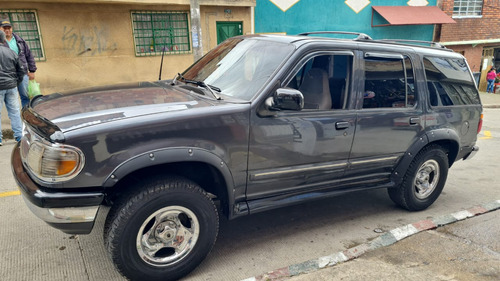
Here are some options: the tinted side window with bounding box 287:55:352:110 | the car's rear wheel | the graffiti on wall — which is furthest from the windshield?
the graffiti on wall

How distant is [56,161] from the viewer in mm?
2301

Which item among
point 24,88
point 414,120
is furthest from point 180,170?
point 24,88

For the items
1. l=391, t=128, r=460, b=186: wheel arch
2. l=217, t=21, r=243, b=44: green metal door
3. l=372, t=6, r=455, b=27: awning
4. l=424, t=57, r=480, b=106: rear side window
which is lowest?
l=391, t=128, r=460, b=186: wheel arch

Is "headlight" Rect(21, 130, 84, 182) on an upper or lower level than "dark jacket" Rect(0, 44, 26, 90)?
lower

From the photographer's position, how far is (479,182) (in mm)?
5301

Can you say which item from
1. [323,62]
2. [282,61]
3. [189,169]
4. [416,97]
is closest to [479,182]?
[416,97]

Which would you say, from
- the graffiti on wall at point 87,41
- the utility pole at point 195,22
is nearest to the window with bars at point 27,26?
the graffiti on wall at point 87,41

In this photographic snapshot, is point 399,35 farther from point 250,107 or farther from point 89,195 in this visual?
point 89,195

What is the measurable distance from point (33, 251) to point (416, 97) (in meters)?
3.94

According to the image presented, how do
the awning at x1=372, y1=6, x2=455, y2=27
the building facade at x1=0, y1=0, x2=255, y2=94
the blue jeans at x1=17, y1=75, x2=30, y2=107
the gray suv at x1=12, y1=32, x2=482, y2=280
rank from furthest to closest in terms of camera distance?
the awning at x1=372, y1=6, x2=455, y2=27 → the building facade at x1=0, y1=0, x2=255, y2=94 → the blue jeans at x1=17, y1=75, x2=30, y2=107 → the gray suv at x1=12, y1=32, x2=482, y2=280

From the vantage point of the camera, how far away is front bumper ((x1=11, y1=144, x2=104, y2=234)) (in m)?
2.33

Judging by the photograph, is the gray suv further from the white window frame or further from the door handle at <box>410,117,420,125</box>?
the white window frame

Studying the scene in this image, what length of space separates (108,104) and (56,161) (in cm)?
67

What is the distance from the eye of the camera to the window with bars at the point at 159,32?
991 cm
